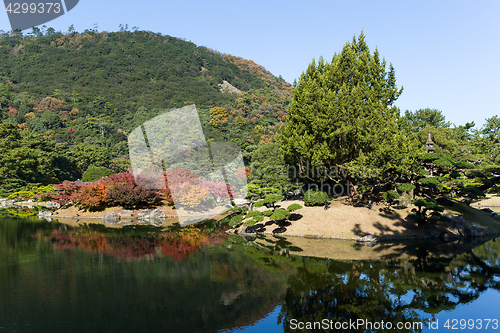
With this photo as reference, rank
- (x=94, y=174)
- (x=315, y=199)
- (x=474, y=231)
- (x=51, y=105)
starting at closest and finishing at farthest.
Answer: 1. (x=474, y=231)
2. (x=315, y=199)
3. (x=94, y=174)
4. (x=51, y=105)

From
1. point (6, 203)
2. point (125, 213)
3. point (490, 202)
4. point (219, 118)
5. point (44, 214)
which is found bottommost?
point (490, 202)

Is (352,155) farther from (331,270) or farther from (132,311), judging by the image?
(132,311)

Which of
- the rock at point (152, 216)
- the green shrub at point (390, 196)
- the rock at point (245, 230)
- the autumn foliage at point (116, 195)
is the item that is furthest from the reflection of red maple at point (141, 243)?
the green shrub at point (390, 196)

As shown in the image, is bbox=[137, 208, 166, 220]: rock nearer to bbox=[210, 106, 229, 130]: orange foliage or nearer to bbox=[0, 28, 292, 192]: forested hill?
bbox=[0, 28, 292, 192]: forested hill

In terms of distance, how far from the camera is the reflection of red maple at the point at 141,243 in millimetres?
16641

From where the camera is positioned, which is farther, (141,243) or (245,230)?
(245,230)

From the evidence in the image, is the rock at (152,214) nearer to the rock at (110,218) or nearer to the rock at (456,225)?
the rock at (110,218)

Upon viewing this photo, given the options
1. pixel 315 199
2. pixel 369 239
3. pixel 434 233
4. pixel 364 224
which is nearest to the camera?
pixel 369 239

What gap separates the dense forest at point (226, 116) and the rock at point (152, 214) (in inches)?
352

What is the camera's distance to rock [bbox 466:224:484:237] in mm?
20344

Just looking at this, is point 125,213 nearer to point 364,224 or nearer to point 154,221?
point 154,221

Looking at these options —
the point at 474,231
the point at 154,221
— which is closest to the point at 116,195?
the point at 154,221

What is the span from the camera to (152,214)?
28.5 metres

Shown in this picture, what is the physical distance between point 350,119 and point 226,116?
53806 mm
